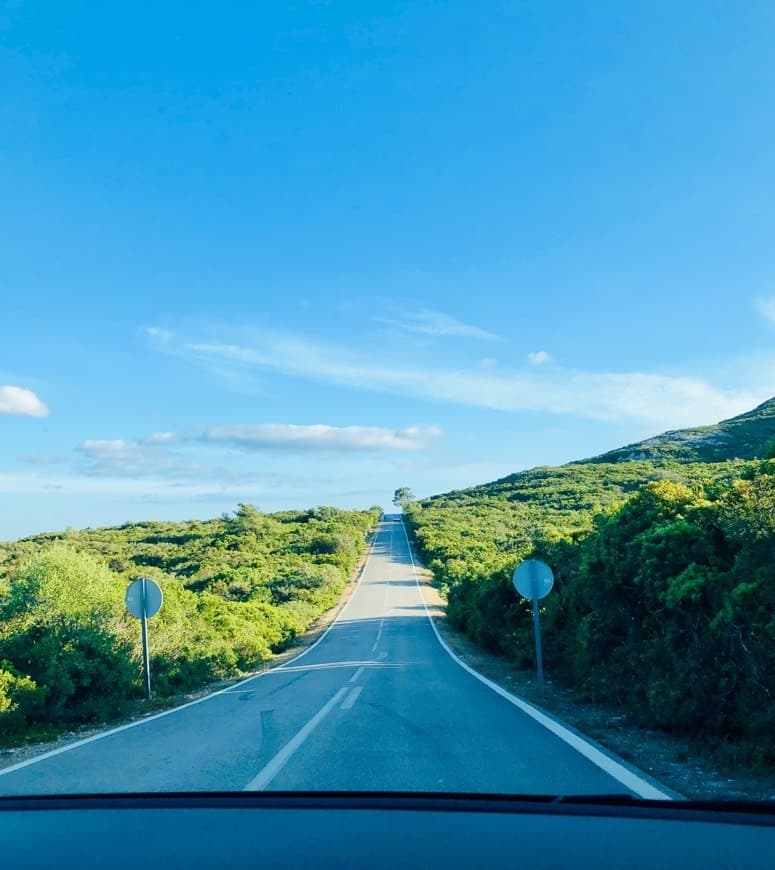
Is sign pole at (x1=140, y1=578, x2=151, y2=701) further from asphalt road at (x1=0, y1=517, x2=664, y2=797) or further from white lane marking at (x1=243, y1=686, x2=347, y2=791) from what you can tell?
white lane marking at (x1=243, y1=686, x2=347, y2=791)

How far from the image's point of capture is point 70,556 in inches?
666

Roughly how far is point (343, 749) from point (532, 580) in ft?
18.7

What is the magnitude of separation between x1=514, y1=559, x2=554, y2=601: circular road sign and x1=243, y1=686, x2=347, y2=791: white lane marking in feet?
12.7

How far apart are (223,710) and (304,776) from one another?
6.23 meters

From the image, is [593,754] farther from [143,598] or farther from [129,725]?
[143,598]

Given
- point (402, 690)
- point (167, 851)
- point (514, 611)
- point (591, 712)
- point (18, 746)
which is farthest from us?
point (514, 611)

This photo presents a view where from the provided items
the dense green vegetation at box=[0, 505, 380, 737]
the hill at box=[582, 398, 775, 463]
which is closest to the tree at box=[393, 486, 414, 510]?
the hill at box=[582, 398, 775, 463]

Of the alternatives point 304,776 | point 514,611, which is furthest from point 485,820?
point 514,611

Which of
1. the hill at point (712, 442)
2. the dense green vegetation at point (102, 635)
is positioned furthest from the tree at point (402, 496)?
the dense green vegetation at point (102, 635)

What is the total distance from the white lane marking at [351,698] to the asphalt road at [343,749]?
0.02 meters

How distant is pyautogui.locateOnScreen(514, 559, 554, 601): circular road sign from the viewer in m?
12.1

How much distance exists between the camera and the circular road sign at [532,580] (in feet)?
39.8

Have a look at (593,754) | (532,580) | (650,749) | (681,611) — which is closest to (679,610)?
(681,611)

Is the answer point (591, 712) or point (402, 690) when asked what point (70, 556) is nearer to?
point (402, 690)
